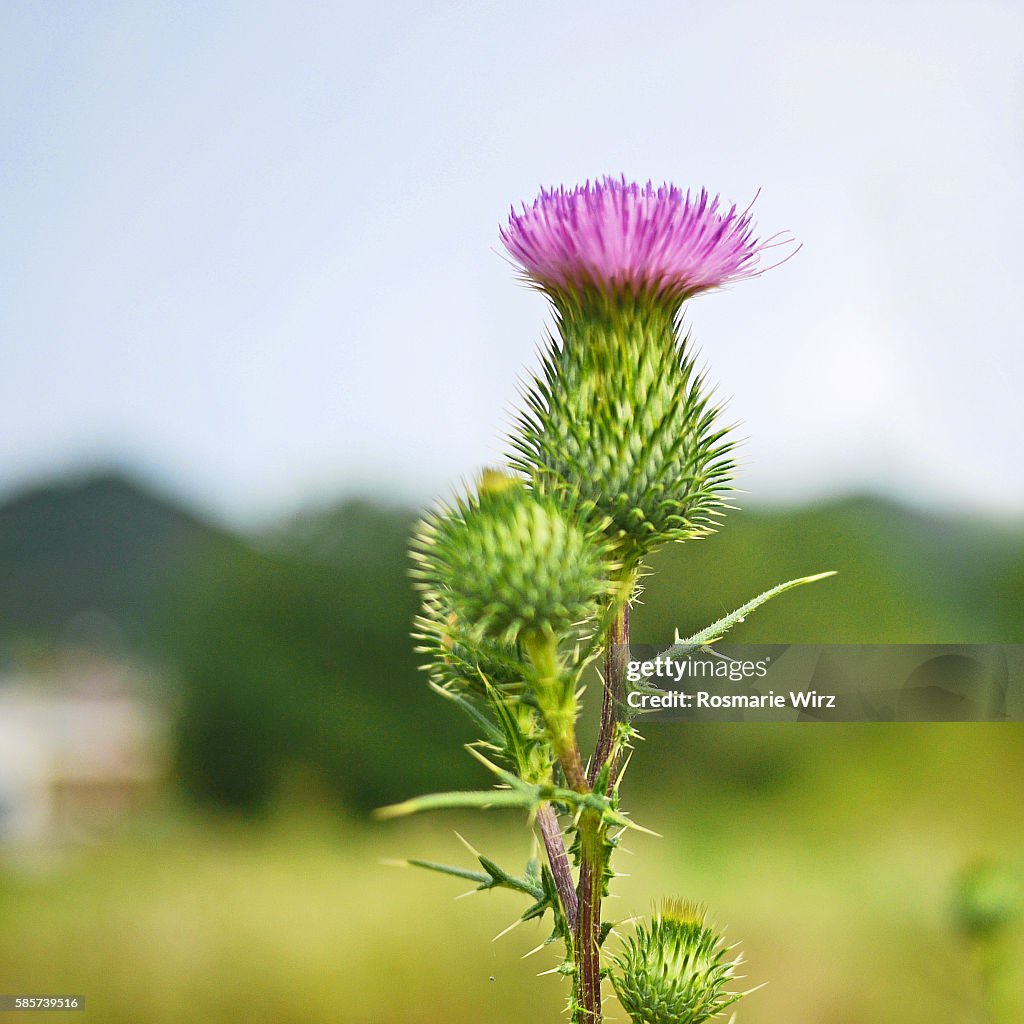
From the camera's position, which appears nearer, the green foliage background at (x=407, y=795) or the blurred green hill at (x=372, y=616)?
the green foliage background at (x=407, y=795)

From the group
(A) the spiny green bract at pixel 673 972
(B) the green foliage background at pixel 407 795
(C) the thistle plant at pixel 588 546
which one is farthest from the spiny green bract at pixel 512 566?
(B) the green foliage background at pixel 407 795

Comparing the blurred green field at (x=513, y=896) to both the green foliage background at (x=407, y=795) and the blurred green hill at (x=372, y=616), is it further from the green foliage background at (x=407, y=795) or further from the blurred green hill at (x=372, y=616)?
the blurred green hill at (x=372, y=616)

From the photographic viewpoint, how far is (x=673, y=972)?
8.05ft

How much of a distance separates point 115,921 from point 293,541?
9.08 m

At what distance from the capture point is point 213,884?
22578mm

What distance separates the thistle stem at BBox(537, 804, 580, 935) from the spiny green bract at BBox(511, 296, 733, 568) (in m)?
0.63

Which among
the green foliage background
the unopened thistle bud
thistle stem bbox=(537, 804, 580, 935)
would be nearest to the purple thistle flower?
the unopened thistle bud

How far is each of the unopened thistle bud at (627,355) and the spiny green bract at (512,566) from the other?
14 centimetres

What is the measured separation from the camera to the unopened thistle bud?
2455mm

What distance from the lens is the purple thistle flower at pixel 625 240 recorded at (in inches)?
96.5

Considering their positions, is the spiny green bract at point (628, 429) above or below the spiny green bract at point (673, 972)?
above
